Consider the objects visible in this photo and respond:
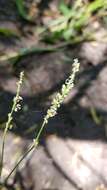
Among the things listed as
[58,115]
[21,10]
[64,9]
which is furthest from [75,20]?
[58,115]

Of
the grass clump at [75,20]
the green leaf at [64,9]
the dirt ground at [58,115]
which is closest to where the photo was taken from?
the dirt ground at [58,115]

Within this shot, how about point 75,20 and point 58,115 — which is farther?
point 75,20

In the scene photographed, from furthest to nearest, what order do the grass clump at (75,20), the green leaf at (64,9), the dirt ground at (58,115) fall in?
the green leaf at (64,9) → the grass clump at (75,20) → the dirt ground at (58,115)

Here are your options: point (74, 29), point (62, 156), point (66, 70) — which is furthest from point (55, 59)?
point (62, 156)

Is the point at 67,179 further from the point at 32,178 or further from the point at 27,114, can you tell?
the point at 27,114

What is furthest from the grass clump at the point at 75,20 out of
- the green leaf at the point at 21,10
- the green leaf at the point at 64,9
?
the green leaf at the point at 21,10

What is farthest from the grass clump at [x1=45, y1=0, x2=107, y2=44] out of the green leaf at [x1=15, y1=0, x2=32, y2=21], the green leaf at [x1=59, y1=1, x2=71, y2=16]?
the green leaf at [x1=15, y1=0, x2=32, y2=21]

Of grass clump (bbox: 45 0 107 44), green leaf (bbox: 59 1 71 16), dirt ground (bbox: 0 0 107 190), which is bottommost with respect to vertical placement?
dirt ground (bbox: 0 0 107 190)

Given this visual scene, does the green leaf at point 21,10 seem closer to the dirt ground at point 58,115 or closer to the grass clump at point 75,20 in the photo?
the dirt ground at point 58,115

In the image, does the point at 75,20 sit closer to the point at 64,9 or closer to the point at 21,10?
the point at 64,9

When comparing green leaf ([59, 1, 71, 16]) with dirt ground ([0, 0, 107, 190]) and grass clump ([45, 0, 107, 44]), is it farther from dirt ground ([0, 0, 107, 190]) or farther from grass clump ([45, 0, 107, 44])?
dirt ground ([0, 0, 107, 190])

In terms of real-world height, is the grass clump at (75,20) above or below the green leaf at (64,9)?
below
